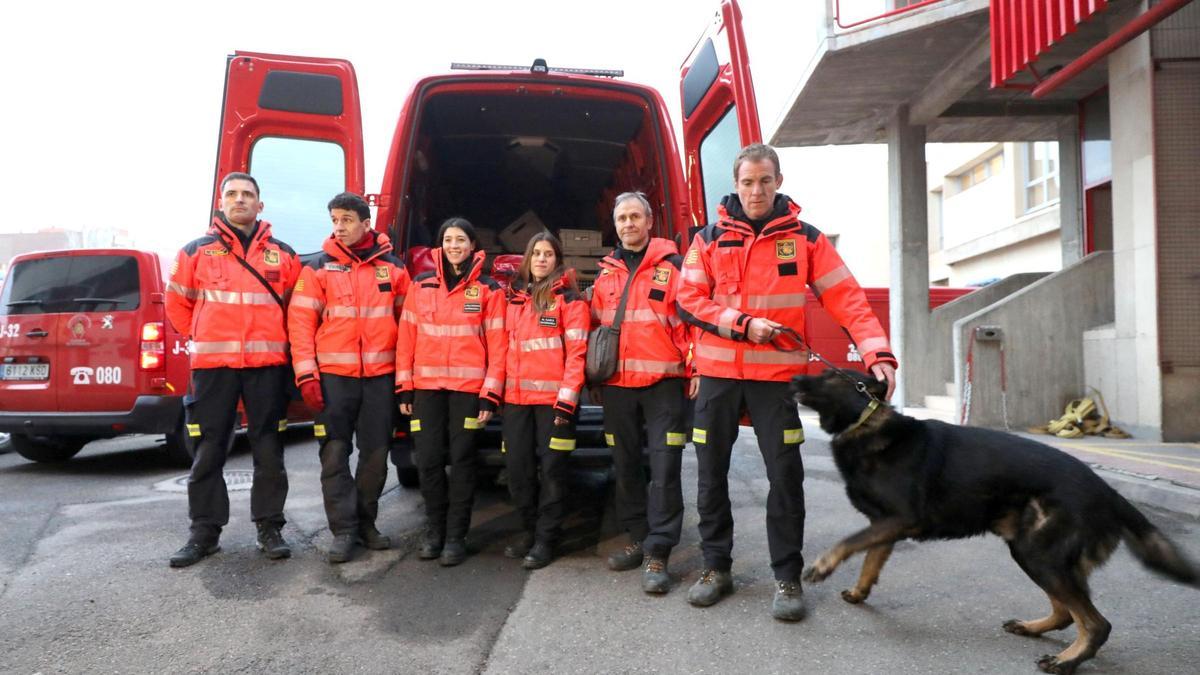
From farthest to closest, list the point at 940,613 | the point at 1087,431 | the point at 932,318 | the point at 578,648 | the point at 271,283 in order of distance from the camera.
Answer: the point at 932,318, the point at 1087,431, the point at 271,283, the point at 940,613, the point at 578,648

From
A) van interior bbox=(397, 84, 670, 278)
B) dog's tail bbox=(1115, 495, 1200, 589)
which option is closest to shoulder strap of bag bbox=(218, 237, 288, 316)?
van interior bbox=(397, 84, 670, 278)

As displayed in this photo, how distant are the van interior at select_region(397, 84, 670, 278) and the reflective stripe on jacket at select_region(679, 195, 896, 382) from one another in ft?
5.24

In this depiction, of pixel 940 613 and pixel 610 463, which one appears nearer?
pixel 940 613

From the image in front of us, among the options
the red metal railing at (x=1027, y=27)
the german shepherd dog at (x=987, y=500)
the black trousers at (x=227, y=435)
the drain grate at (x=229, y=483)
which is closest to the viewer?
the german shepherd dog at (x=987, y=500)

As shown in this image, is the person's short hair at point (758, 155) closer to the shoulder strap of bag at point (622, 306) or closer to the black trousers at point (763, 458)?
the shoulder strap of bag at point (622, 306)

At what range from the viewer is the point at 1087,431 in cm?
812

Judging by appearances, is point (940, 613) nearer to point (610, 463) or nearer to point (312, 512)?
point (610, 463)

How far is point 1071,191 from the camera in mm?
11523

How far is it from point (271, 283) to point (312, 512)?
1.74 m

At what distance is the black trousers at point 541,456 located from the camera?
3.77 m

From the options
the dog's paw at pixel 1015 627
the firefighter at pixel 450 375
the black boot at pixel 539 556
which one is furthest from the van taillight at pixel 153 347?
the dog's paw at pixel 1015 627

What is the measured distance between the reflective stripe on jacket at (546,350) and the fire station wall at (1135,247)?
21.2 feet

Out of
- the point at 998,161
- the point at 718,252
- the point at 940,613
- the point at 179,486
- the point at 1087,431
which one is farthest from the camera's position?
the point at 998,161

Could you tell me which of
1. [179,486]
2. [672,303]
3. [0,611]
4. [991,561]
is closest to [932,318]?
[991,561]
